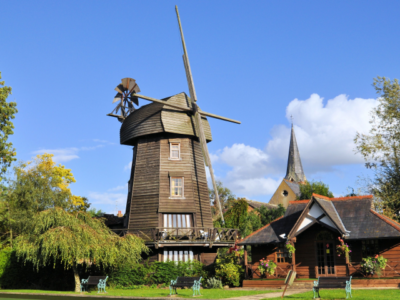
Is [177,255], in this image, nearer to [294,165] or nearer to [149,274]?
[149,274]

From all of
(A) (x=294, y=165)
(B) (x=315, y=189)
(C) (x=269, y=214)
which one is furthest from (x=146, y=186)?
(A) (x=294, y=165)

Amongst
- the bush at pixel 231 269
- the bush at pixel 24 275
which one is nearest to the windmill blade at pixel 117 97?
the bush at pixel 24 275

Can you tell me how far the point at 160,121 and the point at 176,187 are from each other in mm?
4454

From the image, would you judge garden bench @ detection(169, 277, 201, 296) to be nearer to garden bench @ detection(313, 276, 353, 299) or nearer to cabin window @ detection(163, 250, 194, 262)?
garden bench @ detection(313, 276, 353, 299)

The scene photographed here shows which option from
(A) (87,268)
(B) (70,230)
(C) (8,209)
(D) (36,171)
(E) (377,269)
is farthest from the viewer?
(D) (36,171)

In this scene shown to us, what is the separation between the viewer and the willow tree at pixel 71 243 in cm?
2139

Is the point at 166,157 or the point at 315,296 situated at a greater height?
the point at 166,157

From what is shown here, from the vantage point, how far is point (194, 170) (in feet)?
97.6

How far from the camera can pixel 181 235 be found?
27016mm

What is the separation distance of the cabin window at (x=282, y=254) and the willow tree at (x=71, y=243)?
25.5 feet

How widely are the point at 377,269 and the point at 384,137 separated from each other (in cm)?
1370

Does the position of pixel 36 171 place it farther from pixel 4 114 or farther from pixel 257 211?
pixel 257 211

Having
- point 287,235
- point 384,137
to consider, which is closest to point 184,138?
point 287,235

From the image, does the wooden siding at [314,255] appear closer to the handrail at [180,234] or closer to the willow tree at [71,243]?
the handrail at [180,234]
